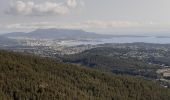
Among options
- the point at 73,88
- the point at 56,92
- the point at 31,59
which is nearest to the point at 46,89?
the point at 56,92

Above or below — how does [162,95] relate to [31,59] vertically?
below

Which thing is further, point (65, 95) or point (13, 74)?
point (13, 74)

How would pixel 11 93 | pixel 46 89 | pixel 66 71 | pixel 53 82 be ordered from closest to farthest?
pixel 11 93 → pixel 46 89 → pixel 53 82 → pixel 66 71

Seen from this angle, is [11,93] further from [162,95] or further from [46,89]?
[162,95]

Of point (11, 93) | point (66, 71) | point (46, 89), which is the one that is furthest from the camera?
point (66, 71)

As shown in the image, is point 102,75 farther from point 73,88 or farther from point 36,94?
point 36,94

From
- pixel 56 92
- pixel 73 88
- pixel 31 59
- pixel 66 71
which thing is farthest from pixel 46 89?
pixel 31 59
